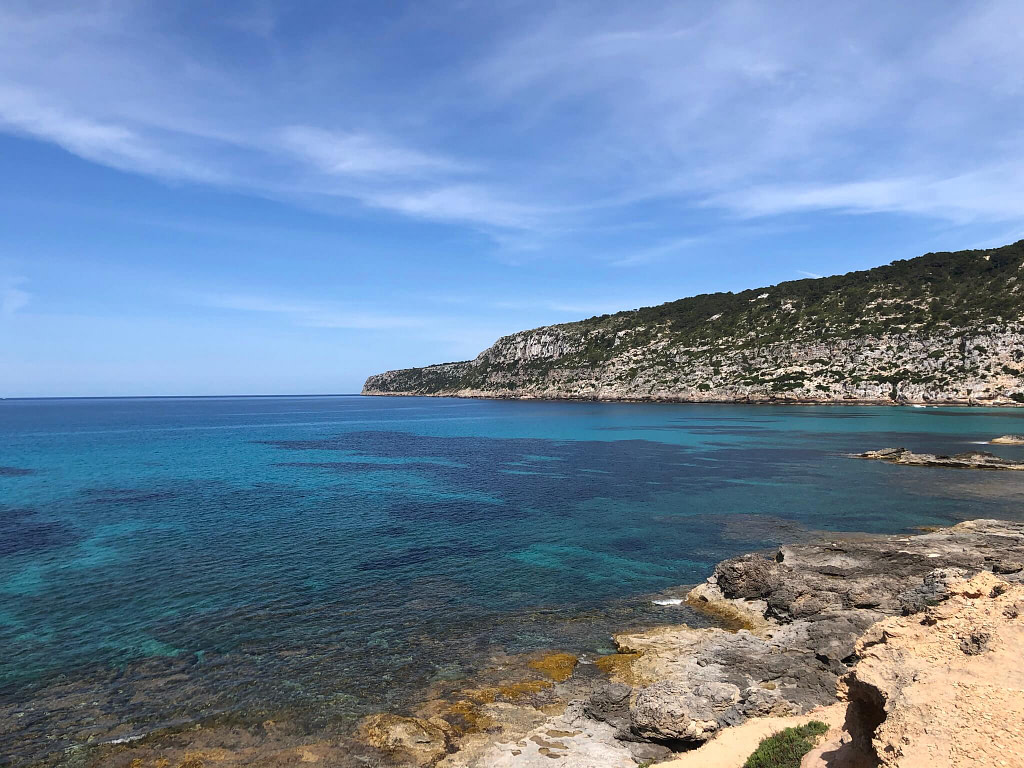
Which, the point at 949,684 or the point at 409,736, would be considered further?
the point at 409,736

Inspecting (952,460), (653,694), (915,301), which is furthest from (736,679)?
(915,301)

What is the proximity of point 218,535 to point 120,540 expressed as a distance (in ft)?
19.2

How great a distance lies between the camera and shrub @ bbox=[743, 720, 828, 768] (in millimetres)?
12203

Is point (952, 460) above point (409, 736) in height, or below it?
below

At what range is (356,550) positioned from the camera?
3356 centimetres

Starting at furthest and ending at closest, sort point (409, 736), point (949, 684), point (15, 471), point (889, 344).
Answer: point (889, 344) → point (15, 471) → point (409, 736) → point (949, 684)

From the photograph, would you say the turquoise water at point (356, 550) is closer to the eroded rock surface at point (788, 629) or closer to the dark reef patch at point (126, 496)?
the dark reef patch at point (126, 496)

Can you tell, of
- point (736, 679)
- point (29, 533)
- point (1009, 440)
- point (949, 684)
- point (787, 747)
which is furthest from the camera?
point (1009, 440)

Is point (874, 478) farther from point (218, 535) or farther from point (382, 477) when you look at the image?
point (218, 535)

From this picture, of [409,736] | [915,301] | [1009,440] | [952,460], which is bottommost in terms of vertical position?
[1009,440]

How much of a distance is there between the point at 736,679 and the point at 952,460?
6129 cm

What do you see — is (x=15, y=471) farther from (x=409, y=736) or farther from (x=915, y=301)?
(x=915, y=301)

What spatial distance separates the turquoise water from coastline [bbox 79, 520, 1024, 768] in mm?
1544

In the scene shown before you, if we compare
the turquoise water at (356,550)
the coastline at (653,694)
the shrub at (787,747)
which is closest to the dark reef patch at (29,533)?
the turquoise water at (356,550)
